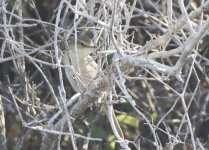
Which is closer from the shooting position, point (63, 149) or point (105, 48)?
point (105, 48)

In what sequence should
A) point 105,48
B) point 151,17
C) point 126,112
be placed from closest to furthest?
point 105,48
point 151,17
point 126,112

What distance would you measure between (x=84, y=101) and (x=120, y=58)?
83cm

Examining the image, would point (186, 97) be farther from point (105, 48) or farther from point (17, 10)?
point (105, 48)

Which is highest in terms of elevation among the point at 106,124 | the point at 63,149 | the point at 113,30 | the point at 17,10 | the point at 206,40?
the point at 113,30

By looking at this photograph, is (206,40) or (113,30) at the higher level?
(113,30)

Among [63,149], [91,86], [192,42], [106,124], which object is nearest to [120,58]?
[192,42]

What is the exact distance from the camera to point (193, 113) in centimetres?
559

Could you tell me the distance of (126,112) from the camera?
5.66 meters

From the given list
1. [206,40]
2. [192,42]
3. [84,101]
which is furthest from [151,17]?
[192,42]

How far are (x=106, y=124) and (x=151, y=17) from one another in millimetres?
1001

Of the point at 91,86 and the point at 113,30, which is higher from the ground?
the point at 113,30

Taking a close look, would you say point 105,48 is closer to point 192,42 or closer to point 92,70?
point 192,42

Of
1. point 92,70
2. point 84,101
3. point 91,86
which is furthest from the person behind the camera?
point 92,70

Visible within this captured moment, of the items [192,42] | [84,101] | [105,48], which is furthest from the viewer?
[84,101]
